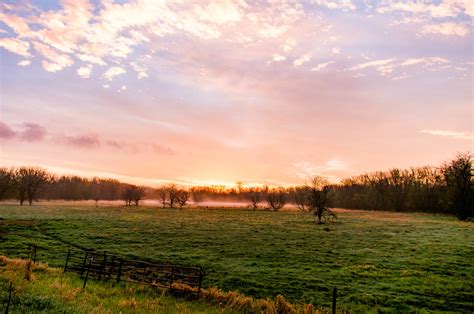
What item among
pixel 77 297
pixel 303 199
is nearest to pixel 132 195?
pixel 303 199

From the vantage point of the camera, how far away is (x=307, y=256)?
3094 centimetres

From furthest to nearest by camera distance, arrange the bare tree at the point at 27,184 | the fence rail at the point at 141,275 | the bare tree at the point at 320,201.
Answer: the bare tree at the point at 27,184
the bare tree at the point at 320,201
the fence rail at the point at 141,275

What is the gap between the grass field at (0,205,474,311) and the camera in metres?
20.5

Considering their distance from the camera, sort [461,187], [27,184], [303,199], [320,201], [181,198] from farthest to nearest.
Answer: [181,198] < [303,199] < [27,184] < [461,187] < [320,201]

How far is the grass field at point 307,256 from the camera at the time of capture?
20500mm

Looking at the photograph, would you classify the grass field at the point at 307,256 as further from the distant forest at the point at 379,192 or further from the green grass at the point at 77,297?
the distant forest at the point at 379,192

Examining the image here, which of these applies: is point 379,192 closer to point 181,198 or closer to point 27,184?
point 181,198

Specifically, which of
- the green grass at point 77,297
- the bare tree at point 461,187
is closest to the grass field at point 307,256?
the green grass at point 77,297

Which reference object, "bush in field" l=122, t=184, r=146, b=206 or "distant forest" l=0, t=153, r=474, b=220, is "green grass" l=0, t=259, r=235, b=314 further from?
"bush in field" l=122, t=184, r=146, b=206

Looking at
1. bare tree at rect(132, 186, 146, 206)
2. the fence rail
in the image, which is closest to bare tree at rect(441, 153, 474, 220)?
the fence rail

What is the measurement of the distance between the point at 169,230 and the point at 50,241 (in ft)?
53.0

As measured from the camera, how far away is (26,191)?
328 feet

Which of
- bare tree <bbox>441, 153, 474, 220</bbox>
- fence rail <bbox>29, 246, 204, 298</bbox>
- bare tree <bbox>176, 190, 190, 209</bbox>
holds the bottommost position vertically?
fence rail <bbox>29, 246, 204, 298</bbox>

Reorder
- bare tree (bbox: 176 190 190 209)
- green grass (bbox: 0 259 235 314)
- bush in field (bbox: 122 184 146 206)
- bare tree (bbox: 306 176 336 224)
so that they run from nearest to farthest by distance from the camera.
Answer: green grass (bbox: 0 259 235 314), bare tree (bbox: 306 176 336 224), bare tree (bbox: 176 190 190 209), bush in field (bbox: 122 184 146 206)
